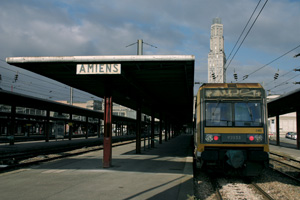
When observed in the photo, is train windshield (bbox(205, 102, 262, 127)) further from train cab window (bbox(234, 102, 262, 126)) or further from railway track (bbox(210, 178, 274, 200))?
railway track (bbox(210, 178, 274, 200))

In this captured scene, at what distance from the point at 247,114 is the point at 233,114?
464 mm

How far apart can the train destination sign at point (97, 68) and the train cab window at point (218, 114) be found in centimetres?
381

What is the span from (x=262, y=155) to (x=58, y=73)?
29.7 ft

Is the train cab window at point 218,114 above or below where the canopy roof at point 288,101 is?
below

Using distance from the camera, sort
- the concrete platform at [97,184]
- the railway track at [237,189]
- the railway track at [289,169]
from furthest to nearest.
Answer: the railway track at [289,169] → the railway track at [237,189] → the concrete platform at [97,184]

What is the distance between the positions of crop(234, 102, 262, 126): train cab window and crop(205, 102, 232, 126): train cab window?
0.23m

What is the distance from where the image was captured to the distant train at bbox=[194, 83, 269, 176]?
9.30 metres

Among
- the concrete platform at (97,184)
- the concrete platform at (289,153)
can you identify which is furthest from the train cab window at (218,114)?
the concrete platform at (289,153)

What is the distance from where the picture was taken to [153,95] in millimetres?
20672

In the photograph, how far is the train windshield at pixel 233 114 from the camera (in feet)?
31.5

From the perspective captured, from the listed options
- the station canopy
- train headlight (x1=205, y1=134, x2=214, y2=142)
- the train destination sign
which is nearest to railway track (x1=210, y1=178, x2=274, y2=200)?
train headlight (x1=205, y1=134, x2=214, y2=142)

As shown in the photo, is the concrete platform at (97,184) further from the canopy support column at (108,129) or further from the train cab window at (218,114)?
the train cab window at (218,114)

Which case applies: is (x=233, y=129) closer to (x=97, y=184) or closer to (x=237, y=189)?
(x=237, y=189)

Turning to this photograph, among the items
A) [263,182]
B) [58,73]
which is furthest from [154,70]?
[263,182]
